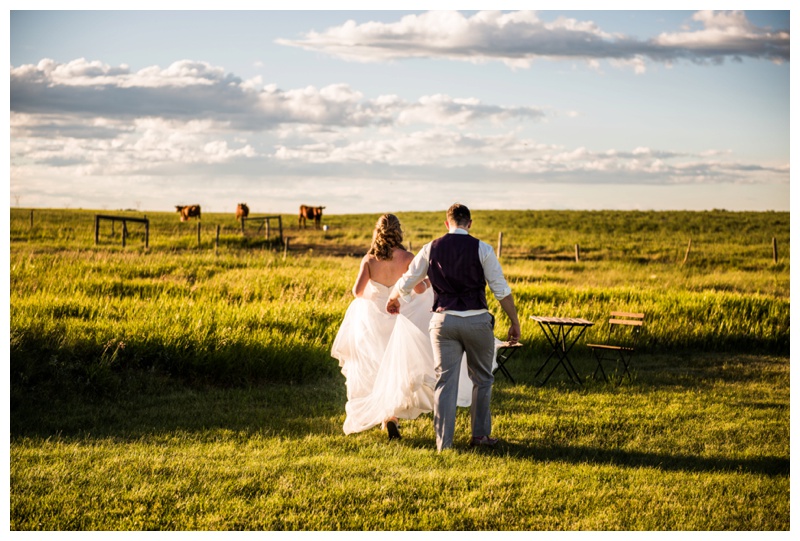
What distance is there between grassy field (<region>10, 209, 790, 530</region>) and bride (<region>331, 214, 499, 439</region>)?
362mm

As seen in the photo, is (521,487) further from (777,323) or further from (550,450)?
(777,323)

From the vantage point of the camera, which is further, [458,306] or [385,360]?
[385,360]

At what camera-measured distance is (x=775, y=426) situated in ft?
33.1

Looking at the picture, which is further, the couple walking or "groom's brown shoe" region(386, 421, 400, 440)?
"groom's brown shoe" region(386, 421, 400, 440)

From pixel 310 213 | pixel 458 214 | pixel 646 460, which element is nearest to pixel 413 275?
pixel 458 214

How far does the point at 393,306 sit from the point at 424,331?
513 millimetres

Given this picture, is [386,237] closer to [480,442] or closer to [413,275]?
[413,275]

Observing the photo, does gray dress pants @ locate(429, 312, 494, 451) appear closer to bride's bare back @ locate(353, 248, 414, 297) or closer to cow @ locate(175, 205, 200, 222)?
bride's bare back @ locate(353, 248, 414, 297)

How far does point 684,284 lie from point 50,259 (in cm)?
2206

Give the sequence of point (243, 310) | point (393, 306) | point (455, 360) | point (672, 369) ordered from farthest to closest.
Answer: point (243, 310) → point (672, 369) → point (393, 306) → point (455, 360)

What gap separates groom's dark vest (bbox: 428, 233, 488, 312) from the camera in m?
7.75

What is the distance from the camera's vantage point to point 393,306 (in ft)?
28.5

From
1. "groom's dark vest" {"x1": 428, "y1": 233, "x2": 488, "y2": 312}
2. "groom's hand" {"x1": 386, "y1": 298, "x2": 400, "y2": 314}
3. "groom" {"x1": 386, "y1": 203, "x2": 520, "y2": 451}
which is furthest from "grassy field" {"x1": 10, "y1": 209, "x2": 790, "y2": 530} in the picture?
"groom's dark vest" {"x1": 428, "y1": 233, "x2": 488, "y2": 312}

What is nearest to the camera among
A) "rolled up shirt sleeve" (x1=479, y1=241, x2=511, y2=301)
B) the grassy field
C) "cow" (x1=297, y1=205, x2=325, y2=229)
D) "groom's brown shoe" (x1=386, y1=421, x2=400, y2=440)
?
the grassy field
